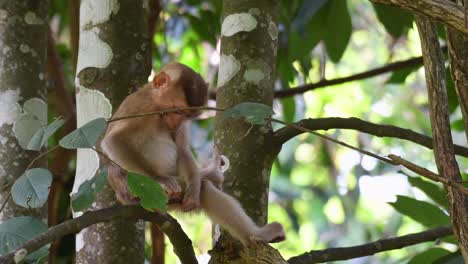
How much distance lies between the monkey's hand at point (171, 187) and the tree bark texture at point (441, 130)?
104cm

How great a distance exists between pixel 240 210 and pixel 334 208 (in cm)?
754

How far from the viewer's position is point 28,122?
3.05 meters

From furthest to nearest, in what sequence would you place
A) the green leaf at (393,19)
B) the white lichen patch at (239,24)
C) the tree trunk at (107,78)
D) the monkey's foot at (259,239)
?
the green leaf at (393,19) < the white lichen patch at (239,24) < the tree trunk at (107,78) < the monkey's foot at (259,239)

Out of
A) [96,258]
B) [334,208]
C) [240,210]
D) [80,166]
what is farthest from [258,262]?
[334,208]

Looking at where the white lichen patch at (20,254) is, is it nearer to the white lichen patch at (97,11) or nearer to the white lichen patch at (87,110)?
the white lichen patch at (87,110)

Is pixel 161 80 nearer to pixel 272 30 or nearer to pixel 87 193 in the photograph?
pixel 272 30

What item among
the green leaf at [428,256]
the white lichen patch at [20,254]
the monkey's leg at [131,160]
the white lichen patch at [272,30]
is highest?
the white lichen patch at [272,30]

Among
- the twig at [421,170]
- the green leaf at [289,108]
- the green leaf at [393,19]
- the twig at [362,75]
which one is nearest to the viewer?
the twig at [421,170]

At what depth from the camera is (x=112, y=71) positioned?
116 inches

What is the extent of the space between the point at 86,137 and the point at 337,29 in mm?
2051

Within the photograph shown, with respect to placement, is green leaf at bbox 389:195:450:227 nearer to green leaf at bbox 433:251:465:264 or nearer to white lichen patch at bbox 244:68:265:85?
green leaf at bbox 433:251:465:264

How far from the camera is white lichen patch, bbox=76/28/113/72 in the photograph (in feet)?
9.67

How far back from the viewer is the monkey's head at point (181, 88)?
9.86ft

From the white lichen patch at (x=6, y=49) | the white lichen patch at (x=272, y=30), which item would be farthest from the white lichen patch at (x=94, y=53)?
the white lichen patch at (x=272, y=30)
